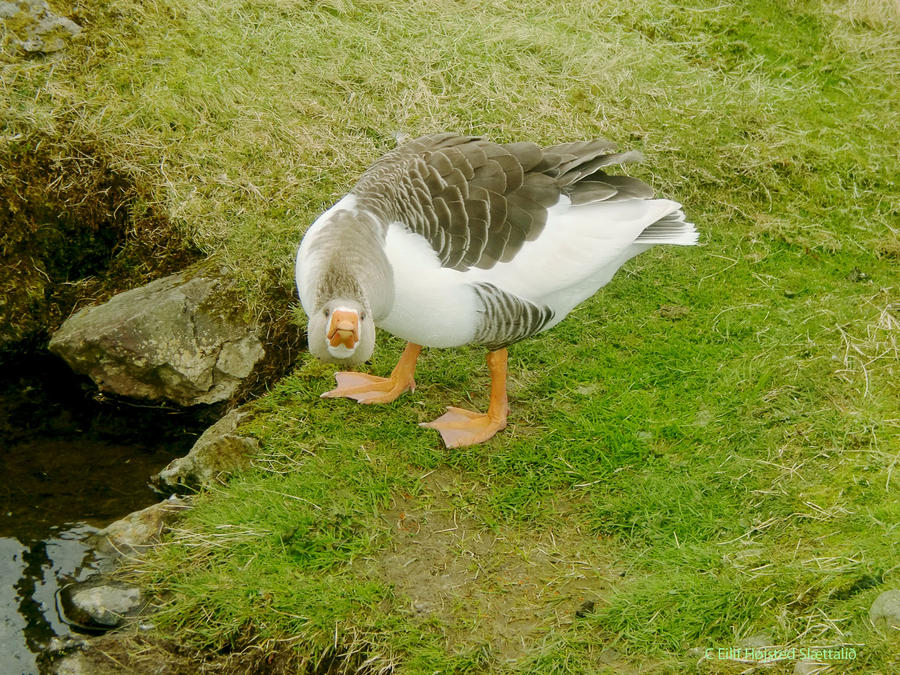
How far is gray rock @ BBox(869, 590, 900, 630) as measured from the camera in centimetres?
305

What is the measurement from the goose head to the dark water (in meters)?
1.58

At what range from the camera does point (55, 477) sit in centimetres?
442

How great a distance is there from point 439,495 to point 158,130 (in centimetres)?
335

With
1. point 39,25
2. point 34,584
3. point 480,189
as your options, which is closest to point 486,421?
point 480,189

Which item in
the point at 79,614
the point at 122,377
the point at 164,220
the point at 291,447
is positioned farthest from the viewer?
the point at 164,220

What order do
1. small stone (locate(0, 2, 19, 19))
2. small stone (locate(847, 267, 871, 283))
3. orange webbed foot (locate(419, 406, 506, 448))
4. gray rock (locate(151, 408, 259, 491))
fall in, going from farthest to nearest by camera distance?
small stone (locate(0, 2, 19, 19)), small stone (locate(847, 267, 871, 283)), orange webbed foot (locate(419, 406, 506, 448)), gray rock (locate(151, 408, 259, 491))

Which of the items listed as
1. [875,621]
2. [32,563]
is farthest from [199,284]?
[875,621]

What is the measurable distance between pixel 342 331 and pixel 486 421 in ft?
4.58

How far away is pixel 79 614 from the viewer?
360 centimetres

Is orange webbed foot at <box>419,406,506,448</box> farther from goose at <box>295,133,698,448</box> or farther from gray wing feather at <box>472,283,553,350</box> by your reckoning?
gray wing feather at <box>472,283,553,350</box>

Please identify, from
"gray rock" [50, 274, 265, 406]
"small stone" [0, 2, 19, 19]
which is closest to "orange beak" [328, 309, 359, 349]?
"gray rock" [50, 274, 265, 406]

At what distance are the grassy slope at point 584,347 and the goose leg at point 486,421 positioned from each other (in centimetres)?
11

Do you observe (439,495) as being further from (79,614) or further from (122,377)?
(122,377)

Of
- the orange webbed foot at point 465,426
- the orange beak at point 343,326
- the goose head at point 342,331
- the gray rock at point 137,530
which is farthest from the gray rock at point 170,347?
the orange beak at point 343,326
